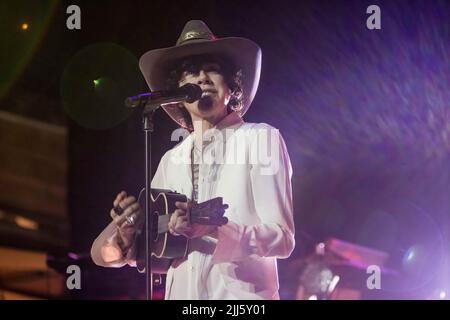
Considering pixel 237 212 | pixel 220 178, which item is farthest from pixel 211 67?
pixel 237 212

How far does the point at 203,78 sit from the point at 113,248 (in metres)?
0.79

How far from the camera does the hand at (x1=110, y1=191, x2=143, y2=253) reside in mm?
2504

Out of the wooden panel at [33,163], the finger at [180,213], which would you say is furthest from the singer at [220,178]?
the wooden panel at [33,163]

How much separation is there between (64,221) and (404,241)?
147cm

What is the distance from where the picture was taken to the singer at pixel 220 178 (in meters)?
2.57

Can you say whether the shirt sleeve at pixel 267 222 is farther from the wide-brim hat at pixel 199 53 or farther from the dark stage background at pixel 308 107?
the wide-brim hat at pixel 199 53

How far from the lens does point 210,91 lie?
8.98 ft

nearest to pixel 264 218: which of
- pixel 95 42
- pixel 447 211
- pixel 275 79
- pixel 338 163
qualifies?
pixel 338 163

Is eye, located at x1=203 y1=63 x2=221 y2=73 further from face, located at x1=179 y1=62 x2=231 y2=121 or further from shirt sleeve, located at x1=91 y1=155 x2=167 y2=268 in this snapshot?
shirt sleeve, located at x1=91 y1=155 x2=167 y2=268

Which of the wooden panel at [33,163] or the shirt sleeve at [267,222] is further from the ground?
the wooden panel at [33,163]

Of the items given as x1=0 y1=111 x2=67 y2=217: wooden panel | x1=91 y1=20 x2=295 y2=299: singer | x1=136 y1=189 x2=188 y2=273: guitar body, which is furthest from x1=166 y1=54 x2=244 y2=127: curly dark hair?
x1=0 y1=111 x2=67 y2=217: wooden panel

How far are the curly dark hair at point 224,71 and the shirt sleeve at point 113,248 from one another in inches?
10.3

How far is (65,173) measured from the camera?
2904mm

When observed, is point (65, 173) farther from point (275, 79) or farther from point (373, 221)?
point (373, 221)
